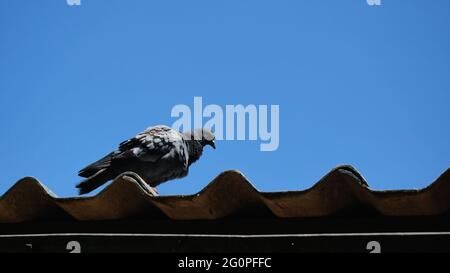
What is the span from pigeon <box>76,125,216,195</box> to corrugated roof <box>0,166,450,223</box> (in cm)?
310

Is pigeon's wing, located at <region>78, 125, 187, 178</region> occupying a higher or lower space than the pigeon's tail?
higher

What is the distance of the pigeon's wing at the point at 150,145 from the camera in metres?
7.22

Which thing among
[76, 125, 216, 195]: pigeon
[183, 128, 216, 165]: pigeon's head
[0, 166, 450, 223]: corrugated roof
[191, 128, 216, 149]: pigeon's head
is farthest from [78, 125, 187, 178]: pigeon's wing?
[0, 166, 450, 223]: corrugated roof

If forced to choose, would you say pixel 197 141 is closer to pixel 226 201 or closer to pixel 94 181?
pixel 94 181

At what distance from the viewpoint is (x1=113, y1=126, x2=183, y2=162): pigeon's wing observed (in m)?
7.22

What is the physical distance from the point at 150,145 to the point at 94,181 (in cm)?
65

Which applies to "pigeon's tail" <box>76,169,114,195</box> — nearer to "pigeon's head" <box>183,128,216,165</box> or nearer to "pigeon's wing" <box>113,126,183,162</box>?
"pigeon's wing" <box>113,126,183,162</box>

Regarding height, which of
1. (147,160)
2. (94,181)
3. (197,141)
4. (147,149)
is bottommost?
(94,181)

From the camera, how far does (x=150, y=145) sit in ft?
24.2

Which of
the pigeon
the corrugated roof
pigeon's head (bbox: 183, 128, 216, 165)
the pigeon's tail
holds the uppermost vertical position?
pigeon's head (bbox: 183, 128, 216, 165)

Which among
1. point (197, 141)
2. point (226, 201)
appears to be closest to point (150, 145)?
point (197, 141)

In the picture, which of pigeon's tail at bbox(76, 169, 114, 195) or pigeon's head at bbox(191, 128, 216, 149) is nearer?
pigeon's tail at bbox(76, 169, 114, 195)

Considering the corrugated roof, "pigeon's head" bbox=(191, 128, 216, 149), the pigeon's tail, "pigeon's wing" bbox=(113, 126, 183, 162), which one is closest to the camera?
the corrugated roof
